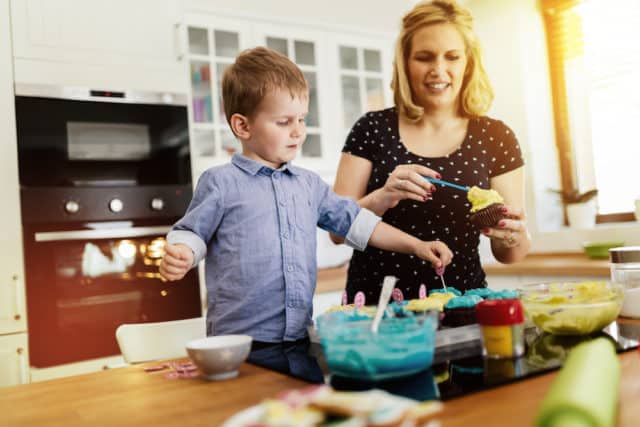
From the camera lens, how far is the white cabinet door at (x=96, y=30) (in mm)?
2277

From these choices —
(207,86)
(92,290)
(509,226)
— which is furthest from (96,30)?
(509,226)

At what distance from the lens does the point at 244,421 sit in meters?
0.56

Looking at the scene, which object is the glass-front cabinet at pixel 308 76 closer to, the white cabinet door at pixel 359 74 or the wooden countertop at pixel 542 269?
the white cabinet door at pixel 359 74

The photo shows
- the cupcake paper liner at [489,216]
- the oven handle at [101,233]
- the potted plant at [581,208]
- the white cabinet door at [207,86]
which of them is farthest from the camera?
the potted plant at [581,208]

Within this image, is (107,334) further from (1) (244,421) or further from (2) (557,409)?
(2) (557,409)

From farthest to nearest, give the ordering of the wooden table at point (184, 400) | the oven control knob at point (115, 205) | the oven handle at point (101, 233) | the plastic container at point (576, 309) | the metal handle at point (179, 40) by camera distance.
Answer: the metal handle at point (179, 40) < the oven control knob at point (115, 205) < the oven handle at point (101, 233) < the plastic container at point (576, 309) < the wooden table at point (184, 400)

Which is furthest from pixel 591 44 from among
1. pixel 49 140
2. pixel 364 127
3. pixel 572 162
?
pixel 49 140

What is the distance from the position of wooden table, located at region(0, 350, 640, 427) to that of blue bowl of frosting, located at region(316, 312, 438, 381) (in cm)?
9

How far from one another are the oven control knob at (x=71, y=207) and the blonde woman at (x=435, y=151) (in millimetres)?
1157

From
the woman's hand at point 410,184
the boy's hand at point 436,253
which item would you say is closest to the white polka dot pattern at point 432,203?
the woman's hand at point 410,184

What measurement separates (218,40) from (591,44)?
6.48ft

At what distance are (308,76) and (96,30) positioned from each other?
1.13 meters

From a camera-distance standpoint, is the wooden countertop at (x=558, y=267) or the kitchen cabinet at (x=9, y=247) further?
the wooden countertop at (x=558, y=267)

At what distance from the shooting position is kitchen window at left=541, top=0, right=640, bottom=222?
9.65 ft
